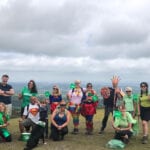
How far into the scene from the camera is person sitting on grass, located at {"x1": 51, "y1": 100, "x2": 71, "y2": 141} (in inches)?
656

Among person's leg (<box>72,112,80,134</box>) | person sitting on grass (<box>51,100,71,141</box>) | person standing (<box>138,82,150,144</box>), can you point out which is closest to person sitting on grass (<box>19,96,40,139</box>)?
person sitting on grass (<box>51,100,71,141</box>)

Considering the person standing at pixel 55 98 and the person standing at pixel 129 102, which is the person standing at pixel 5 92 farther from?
the person standing at pixel 129 102

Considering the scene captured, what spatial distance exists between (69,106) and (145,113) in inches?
142

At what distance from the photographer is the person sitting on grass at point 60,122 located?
54.7 feet

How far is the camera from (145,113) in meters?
16.7

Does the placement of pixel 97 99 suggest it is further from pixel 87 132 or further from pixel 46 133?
pixel 46 133

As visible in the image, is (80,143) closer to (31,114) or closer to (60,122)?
(60,122)

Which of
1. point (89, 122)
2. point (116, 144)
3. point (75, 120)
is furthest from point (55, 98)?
point (116, 144)

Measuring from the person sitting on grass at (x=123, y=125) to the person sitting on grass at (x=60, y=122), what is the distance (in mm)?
2187

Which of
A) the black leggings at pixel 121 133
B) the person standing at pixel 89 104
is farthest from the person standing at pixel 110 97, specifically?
the black leggings at pixel 121 133

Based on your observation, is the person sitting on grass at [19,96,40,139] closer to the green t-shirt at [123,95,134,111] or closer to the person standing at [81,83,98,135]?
the person standing at [81,83,98,135]

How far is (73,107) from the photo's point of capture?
1794 centimetres

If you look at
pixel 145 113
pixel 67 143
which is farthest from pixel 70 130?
pixel 145 113

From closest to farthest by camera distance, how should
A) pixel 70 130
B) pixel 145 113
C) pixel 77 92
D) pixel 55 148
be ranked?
pixel 55 148 < pixel 145 113 < pixel 77 92 < pixel 70 130
